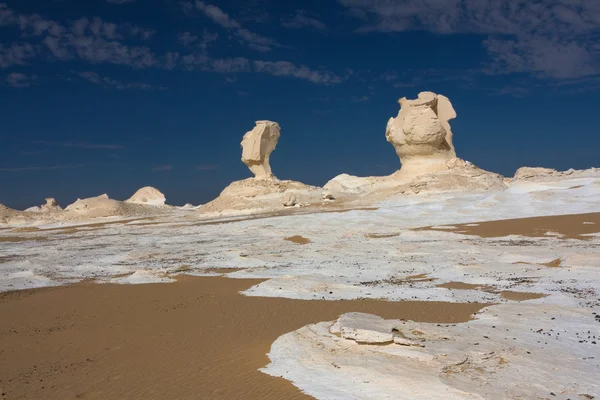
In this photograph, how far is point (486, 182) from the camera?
47.4 metres

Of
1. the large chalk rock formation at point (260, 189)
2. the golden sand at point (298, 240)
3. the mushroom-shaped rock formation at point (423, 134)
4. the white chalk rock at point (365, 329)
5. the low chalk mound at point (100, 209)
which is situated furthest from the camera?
the low chalk mound at point (100, 209)

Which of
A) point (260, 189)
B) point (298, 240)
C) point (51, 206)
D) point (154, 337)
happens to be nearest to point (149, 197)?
point (51, 206)

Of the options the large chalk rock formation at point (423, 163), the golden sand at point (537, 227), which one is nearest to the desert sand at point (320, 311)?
the golden sand at point (537, 227)

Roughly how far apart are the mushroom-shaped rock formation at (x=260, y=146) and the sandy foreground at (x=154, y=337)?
43.3 metres

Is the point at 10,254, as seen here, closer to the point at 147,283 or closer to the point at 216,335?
the point at 147,283

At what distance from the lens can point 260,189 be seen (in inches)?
2208

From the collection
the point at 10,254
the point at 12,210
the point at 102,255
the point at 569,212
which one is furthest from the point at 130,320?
the point at 12,210

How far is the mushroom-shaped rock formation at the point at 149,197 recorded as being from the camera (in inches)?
3378

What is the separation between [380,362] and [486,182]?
142 feet

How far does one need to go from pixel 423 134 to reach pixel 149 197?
5389 cm

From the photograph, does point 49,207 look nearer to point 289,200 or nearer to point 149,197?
point 149,197

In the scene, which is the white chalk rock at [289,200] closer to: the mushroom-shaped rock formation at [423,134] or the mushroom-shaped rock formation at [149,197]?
the mushroom-shaped rock formation at [423,134]

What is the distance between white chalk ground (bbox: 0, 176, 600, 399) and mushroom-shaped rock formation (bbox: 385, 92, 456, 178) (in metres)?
7.83

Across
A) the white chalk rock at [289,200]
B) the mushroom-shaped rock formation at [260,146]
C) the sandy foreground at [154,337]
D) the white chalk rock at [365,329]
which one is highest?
the mushroom-shaped rock formation at [260,146]
